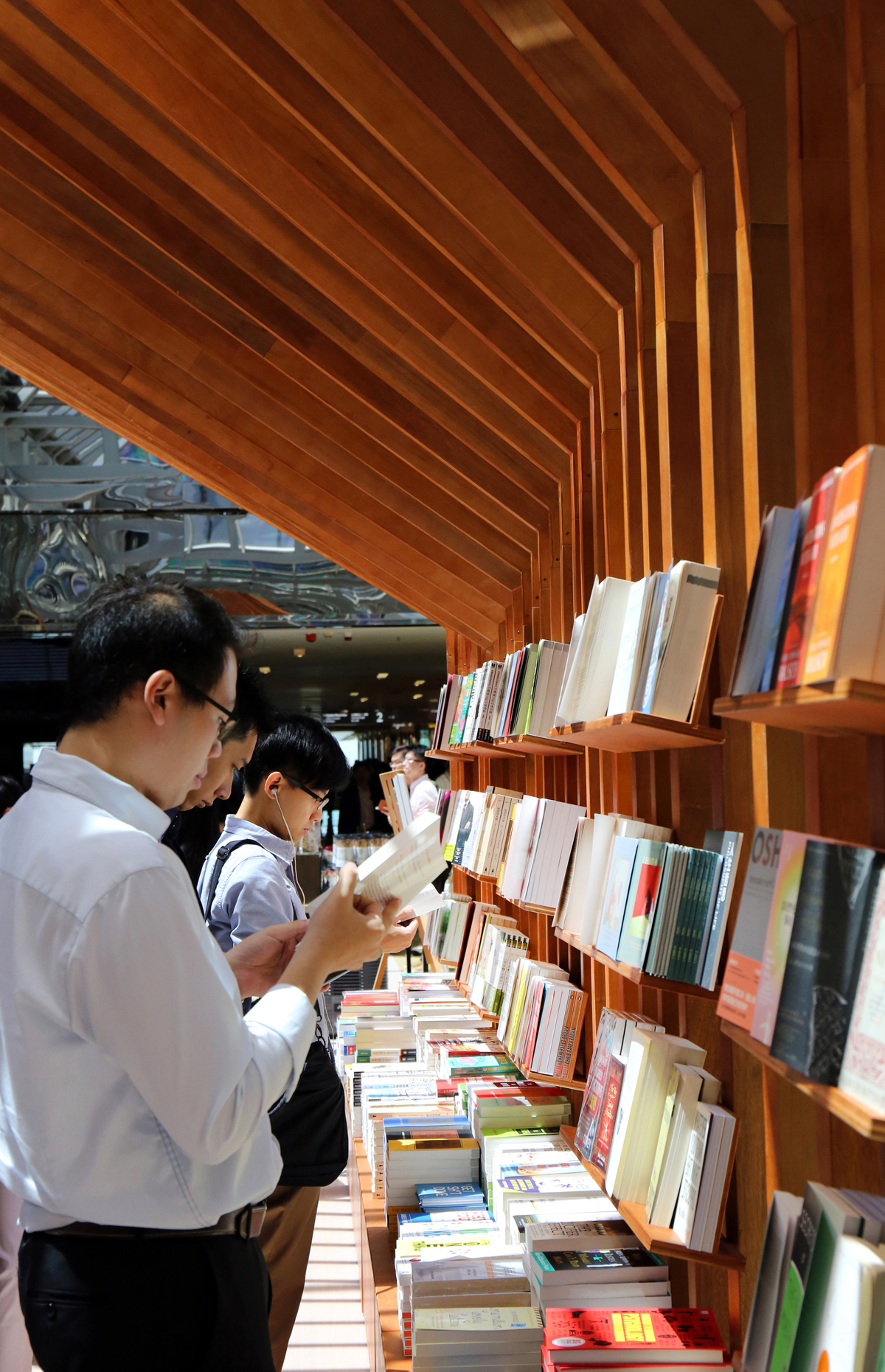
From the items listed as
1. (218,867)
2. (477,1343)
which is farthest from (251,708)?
(477,1343)

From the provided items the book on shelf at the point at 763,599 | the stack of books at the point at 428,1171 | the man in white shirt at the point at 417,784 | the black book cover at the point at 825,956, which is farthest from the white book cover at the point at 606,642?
the man in white shirt at the point at 417,784

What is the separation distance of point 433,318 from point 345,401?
1.17m

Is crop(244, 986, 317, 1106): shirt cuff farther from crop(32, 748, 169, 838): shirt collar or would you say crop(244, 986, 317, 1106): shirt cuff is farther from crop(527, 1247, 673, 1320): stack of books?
crop(527, 1247, 673, 1320): stack of books

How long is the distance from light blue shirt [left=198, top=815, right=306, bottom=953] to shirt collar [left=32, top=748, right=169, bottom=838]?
143 cm

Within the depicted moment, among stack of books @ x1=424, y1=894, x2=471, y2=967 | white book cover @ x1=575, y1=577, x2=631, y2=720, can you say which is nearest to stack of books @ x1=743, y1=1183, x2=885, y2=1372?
white book cover @ x1=575, y1=577, x2=631, y2=720

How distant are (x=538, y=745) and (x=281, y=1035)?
6.78 ft

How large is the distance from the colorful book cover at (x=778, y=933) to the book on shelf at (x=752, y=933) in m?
0.02

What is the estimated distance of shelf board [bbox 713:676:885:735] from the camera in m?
1.22

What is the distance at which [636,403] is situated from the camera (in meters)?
2.76

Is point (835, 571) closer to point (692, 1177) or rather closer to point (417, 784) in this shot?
point (692, 1177)

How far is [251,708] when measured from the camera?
2.96 meters

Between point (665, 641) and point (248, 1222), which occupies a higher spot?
point (665, 641)

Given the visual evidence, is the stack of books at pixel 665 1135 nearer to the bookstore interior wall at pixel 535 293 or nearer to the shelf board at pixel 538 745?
the bookstore interior wall at pixel 535 293

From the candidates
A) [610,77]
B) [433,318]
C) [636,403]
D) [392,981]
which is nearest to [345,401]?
[433,318]
